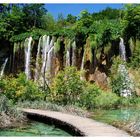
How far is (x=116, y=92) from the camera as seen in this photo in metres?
14.0

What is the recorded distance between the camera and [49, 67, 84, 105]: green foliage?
1287 centimetres

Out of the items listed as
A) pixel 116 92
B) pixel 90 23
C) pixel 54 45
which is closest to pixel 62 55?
pixel 54 45

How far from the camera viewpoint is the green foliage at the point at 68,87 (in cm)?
1287

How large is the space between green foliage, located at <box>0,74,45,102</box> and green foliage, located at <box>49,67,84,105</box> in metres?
0.53

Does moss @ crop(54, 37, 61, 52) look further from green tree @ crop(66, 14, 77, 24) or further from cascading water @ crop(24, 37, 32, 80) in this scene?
green tree @ crop(66, 14, 77, 24)

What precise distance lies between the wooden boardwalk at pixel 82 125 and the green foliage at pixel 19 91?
225 centimetres

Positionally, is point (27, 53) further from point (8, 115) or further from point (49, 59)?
point (8, 115)

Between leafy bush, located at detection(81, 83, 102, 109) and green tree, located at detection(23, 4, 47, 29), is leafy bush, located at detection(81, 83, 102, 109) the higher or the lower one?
the lower one

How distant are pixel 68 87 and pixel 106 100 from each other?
1.24 metres

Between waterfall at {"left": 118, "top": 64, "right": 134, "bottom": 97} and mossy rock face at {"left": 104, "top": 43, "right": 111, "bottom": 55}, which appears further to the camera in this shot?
mossy rock face at {"left": 104, "top": 43, "right": 111, "bottom": 55}

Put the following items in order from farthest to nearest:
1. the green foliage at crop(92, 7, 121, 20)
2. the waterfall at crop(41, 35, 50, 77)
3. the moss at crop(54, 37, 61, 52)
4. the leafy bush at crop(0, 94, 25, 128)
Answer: the green foliage at crop(92, 7, 121, 20)
the moss at crop(54, 37, 61, 52)
the waterfall at crop(41, 35, 50, 77)
the leafy bush at crop(0, 94, 25, 128)

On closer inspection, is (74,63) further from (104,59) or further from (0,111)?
(0,111)

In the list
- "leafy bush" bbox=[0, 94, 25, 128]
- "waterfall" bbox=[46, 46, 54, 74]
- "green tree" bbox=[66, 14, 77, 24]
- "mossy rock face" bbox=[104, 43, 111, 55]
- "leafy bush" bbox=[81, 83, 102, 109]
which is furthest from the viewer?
"green tree" bbox=[66, 14, 77, 24]

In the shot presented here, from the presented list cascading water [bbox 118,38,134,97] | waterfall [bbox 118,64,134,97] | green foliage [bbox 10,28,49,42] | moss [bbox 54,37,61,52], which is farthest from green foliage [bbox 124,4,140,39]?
green foliage [bbox 10,28,49,42]
